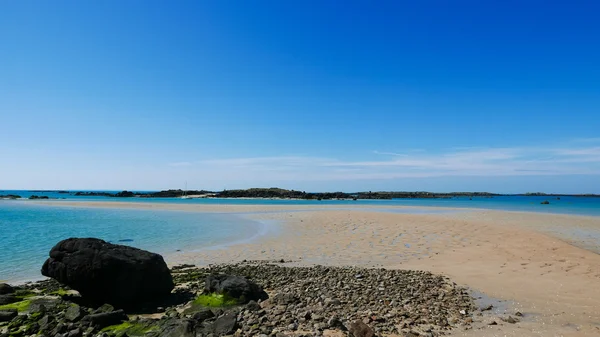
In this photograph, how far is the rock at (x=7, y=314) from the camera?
8.61 metres

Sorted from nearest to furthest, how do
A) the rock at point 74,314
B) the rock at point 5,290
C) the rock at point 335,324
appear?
the rock at point 335,324 → the rock at point 74,314 → the rock at point 5,290

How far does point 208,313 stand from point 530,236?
20772mm

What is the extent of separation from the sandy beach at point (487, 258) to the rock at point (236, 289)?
15.7ft

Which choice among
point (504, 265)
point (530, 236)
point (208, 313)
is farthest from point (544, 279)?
point (530, 236)

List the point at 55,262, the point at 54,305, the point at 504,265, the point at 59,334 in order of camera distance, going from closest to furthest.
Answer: the point at 59,334 → the point at 54,305 → the point at 55,262 → the point at 504,265

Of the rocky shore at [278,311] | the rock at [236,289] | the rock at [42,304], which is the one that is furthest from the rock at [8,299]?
the rock at [236,289]

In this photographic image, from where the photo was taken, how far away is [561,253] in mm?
16109

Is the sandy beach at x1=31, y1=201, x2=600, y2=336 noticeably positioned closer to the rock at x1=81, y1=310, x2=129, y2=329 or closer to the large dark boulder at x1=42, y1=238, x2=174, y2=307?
the large dark boulder at x1=42, y1=238, x2=174, y2=307

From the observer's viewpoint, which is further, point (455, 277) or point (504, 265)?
point (504, 265)

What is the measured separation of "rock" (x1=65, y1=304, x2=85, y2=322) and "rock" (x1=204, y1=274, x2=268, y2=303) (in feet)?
9.46

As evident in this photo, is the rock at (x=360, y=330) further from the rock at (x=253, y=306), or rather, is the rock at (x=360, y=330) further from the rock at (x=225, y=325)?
the rock at (x=253, y=306)

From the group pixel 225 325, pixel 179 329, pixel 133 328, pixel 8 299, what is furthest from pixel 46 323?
pixel 225 325

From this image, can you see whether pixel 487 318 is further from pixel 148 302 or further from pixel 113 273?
pixel 113 273

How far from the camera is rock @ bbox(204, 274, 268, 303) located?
30.6 ft
